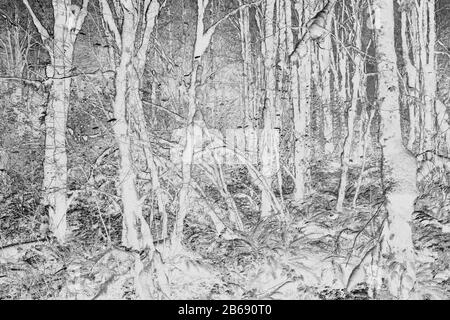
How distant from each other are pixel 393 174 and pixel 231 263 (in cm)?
Answer: 251

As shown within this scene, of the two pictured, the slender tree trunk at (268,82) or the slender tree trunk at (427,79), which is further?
the slender tree trunk at (427,79)

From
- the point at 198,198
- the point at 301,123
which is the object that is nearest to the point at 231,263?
the point at 198,198

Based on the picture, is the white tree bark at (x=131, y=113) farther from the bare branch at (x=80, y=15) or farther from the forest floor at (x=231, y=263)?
the bare branch at (x=80, y=15)

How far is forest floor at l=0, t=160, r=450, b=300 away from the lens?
15.9ft

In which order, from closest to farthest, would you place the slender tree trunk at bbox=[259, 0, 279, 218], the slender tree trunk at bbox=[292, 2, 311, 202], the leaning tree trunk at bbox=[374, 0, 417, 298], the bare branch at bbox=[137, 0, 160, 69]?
the leaning tree trunk at bbox=[374, 0, 417, 298], the bare branch at bbox=[137, 0, 160, 69], the slender tree trunk at bbox=[259, 0, 279, 218], the slender tree trunk at bbox=[292, 2, 311, 202]

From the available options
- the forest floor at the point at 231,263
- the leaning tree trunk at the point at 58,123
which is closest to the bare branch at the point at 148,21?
the leaning tree trunk at the point at 58,123

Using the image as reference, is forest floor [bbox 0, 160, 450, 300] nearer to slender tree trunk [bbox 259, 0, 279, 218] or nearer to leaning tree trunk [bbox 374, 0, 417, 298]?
leaning tree trunk [bbox 374, 0, 417, 298]

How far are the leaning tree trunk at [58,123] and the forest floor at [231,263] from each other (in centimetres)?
38

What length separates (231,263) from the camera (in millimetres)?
5523

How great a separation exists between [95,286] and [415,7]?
10.3m

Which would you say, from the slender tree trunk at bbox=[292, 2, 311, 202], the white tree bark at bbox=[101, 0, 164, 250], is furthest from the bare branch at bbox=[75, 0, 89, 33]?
the slender tree trunk at bbox=[292, 2, 311, 202]

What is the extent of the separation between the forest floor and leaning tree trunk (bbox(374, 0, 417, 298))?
21cm

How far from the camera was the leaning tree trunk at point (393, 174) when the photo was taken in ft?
13.8
